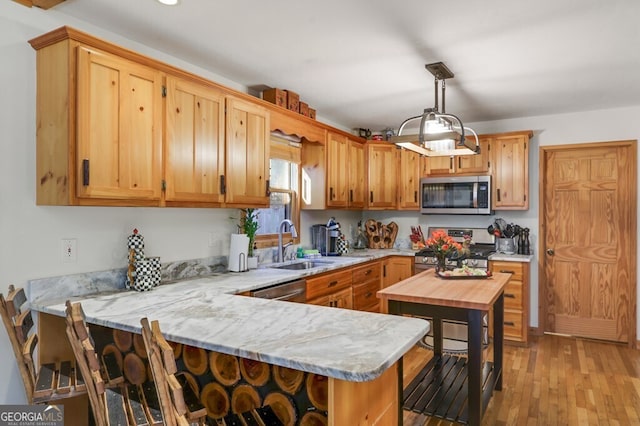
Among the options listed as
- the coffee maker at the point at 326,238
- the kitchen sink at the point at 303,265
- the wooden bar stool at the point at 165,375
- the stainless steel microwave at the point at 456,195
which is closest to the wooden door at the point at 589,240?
the stainless steel microwave at the point at 456,195

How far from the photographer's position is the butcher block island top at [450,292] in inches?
93.4

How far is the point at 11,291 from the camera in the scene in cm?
189

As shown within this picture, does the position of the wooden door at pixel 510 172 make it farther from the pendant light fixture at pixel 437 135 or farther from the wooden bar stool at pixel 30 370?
the wooden bar stool at pixel 30 370

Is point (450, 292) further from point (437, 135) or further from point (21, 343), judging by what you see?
point (21, 343)

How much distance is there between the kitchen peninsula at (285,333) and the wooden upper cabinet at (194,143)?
678mm

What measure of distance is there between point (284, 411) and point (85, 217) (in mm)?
1685

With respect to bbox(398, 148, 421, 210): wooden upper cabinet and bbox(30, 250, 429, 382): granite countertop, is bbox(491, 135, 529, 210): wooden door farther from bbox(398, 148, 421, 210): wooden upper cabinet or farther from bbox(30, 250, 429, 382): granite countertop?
bbox(30, 250, 429, 382): granite countertop

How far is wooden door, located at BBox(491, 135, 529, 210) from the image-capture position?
4488 millimetres

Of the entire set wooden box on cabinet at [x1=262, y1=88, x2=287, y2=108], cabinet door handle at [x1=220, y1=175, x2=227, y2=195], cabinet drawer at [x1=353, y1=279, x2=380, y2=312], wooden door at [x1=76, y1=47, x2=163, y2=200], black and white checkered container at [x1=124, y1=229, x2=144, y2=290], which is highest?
wooden box on cabinet at [x1=262, y1=88, x2=287, y2=108]

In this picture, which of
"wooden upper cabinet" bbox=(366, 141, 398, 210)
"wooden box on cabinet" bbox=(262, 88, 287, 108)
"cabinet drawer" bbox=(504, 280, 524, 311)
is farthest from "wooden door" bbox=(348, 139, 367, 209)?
"cabinet drawer" bbox=(504, 280, 524, 311)

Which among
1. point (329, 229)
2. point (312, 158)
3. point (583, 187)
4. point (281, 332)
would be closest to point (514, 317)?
point (583, 187)

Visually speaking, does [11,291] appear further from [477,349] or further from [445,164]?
[445,164]

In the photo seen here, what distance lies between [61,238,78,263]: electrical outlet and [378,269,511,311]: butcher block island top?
181 centimetres

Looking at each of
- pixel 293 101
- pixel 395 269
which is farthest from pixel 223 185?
pixel 395 269
